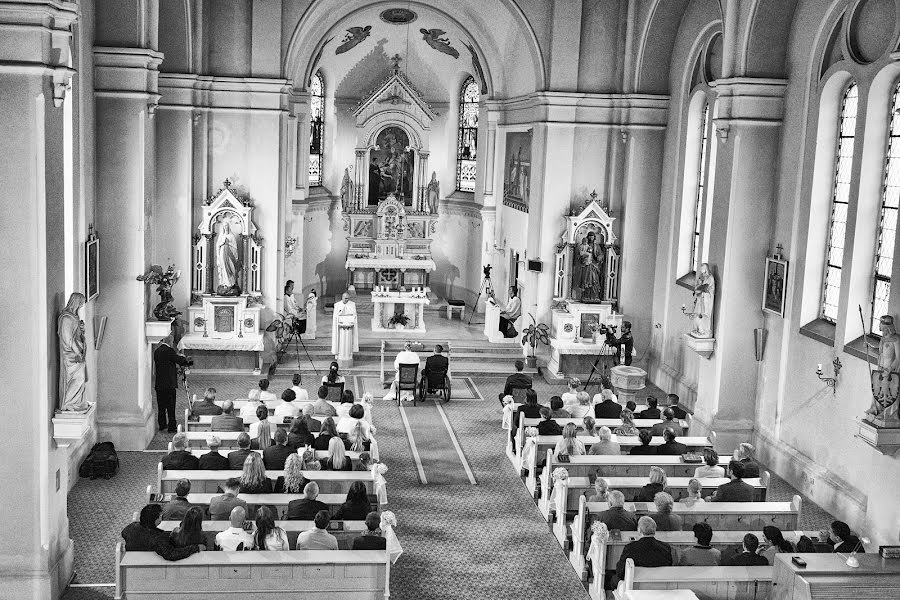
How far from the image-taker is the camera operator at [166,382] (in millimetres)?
16781

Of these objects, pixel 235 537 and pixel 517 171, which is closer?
pixel 235 537

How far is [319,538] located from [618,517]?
3178 mm

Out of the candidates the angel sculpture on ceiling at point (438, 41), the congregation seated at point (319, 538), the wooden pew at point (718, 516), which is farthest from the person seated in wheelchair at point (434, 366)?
the angel sculpture on ceiling at point (438, 41)

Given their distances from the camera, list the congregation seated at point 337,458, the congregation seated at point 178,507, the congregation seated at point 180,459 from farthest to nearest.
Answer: the congregation seated at point 337,458 < the congregation seated at point 180,459 < the congregation seated at point 178,507

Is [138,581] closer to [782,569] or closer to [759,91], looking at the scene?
[782,569]

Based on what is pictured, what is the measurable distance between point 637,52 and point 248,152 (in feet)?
27.2

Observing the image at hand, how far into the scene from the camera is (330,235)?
31844 millimetres

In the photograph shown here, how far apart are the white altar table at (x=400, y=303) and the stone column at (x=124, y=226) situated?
9533mm

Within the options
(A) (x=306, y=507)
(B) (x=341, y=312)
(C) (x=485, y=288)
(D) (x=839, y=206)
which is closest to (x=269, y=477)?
(A) (x=306, y=507)

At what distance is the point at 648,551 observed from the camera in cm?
1014

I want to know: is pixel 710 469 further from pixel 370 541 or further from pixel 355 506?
pixel 370 541

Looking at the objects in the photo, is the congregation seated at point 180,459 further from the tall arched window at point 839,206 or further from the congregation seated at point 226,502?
the tall arched window at point 839,206

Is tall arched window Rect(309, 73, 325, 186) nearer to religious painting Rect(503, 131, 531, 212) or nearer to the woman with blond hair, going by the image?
religious painting Rect(503, 131, 531, 212)

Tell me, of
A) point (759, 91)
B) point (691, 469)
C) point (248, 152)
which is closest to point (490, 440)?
point (691, 469)
